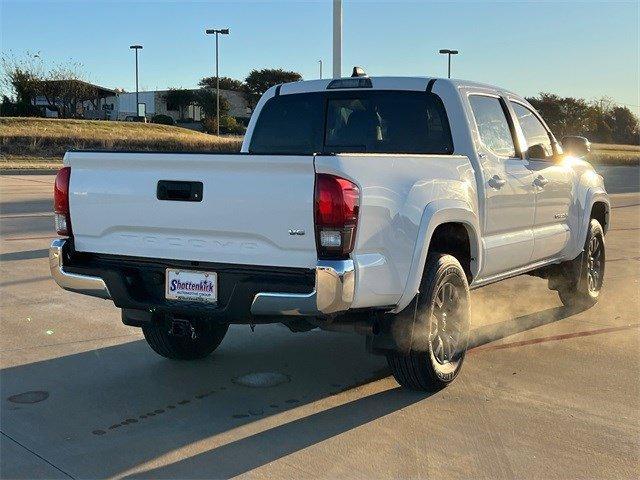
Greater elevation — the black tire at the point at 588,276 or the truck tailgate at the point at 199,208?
the truck tailgate at the point at 199,208

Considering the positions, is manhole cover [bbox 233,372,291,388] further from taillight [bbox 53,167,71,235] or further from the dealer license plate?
taillight [bbox 53,167,71,235]

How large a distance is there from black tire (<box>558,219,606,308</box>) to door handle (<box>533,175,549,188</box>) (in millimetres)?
1243

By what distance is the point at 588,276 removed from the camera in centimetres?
755

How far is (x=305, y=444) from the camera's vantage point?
4203 mm

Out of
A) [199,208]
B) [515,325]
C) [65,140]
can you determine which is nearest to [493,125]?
[515,325]

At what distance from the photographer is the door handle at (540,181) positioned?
6383 millimetres

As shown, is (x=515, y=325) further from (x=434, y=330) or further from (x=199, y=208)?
(x=199, y=208)

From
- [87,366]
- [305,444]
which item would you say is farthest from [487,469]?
[87,366]

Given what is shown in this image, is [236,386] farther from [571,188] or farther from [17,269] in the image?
[17,269]

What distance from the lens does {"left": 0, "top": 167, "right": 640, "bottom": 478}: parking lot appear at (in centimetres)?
399

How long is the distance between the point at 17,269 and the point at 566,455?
6.77m

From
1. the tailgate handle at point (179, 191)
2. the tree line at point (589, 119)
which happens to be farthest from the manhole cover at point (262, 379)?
the tree line at point (589, 119)

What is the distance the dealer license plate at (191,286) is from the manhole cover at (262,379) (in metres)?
0.99

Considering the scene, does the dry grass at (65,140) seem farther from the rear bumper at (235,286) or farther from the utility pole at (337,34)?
the rear bumper at (235,286)
